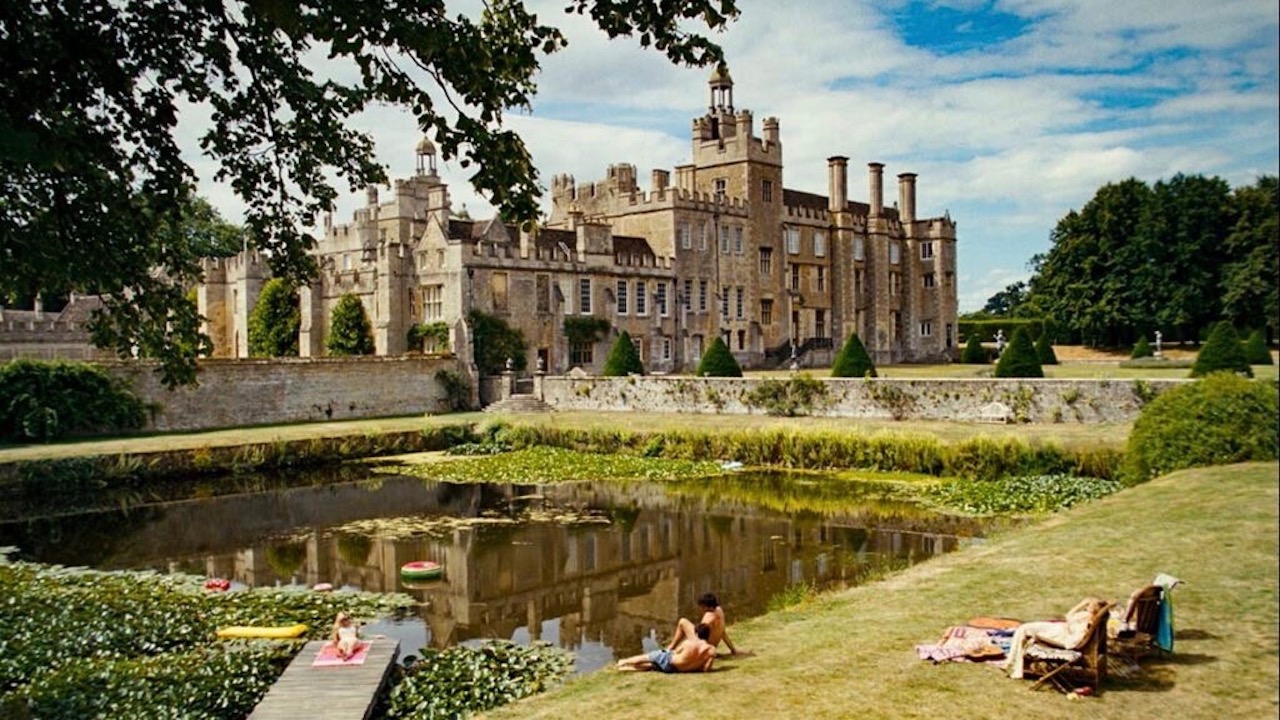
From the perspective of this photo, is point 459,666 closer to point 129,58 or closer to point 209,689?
point 209,689

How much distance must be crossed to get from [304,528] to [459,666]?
345 inches

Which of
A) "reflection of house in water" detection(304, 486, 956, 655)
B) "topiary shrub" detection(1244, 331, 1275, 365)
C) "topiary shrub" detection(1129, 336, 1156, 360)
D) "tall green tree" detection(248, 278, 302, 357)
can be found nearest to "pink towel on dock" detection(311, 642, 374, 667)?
"reflection of house in water" detection(304, 486, 956, 655)

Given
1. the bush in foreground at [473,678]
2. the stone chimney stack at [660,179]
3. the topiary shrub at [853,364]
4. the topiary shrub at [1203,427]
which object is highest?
the stone chimney stack at [660,179]

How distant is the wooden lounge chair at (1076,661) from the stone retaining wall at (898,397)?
1473cm

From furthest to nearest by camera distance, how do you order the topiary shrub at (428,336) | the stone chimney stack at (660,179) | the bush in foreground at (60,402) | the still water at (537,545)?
the stone chimney stack at (660,179)
the topiary shrub at (428,336)
the bush in foreground at (60,402)
the still water at (537,545)

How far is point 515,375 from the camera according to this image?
34.9 meters

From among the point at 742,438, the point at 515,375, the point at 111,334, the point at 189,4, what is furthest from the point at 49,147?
the point at 515,375

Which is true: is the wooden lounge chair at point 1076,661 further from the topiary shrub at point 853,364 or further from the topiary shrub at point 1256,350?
the topiary shrub at point 853,364

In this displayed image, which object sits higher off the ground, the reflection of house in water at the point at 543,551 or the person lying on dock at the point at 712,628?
the person lying on dock at the point at 712,628

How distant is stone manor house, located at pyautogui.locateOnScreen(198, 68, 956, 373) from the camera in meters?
35.8

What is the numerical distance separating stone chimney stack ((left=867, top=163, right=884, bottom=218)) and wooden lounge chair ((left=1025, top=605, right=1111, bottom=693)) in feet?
158

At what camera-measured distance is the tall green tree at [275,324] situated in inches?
1533

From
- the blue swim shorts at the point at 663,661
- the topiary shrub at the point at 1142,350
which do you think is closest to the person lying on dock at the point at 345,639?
the blue swim shorts at the point at 663,661

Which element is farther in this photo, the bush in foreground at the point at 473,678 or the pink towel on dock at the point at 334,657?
the pink towel on dock at the point at 334,657
